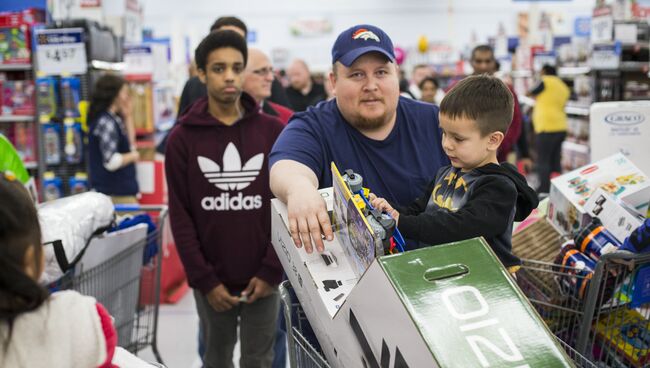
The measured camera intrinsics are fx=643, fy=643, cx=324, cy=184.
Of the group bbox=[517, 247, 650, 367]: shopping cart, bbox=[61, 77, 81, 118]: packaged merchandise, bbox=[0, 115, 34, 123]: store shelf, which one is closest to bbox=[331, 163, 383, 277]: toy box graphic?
bbox=[517, 247, 650, 367]: shopping cart

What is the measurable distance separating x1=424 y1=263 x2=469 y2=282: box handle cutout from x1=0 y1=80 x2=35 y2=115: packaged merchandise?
5.76 m

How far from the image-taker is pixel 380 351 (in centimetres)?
114

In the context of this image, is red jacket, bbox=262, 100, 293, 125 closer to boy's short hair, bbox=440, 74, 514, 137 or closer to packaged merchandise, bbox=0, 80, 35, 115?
boy's short hair, bbox=440, 74, 514, 137

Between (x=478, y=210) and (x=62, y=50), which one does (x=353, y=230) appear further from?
(x=62, y=50)

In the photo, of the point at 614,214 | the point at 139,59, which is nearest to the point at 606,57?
the point at 139,59

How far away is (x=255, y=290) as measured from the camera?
2.65 metres

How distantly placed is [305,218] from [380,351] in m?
0.40

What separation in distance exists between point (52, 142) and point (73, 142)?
0.24 metres

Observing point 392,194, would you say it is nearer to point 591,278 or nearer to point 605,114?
point 591,278

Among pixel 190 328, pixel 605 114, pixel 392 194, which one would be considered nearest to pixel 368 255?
pixel 392 194

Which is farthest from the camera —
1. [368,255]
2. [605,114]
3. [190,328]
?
[190,328]

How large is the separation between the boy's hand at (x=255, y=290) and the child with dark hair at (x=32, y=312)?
58.7 inches

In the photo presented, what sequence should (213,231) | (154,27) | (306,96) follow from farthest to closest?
1. (154,27)
2. (306,96)
3. (213,231)

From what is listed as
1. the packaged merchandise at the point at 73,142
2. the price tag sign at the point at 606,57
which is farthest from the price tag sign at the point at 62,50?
the price tag sign at the point at 606,57
